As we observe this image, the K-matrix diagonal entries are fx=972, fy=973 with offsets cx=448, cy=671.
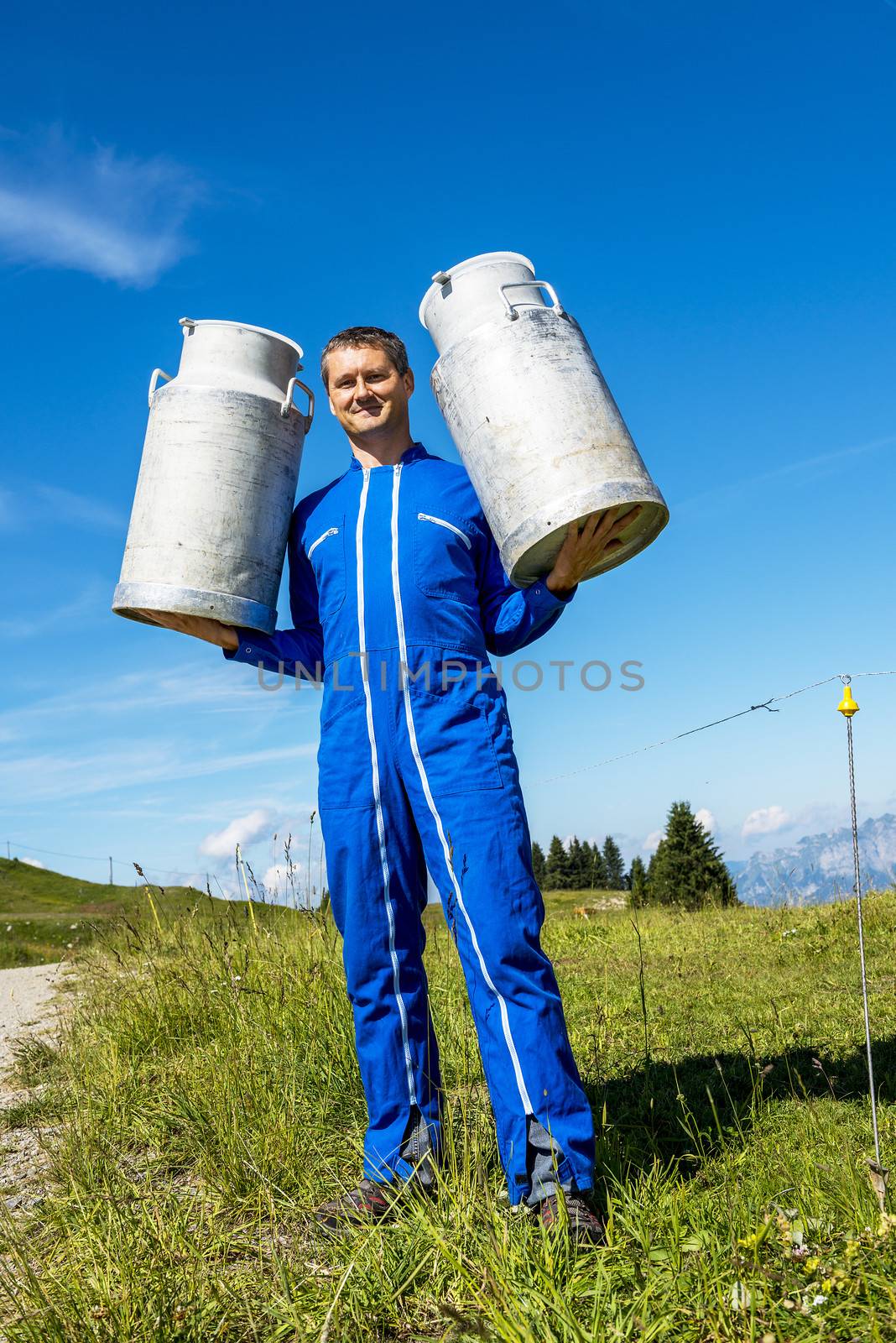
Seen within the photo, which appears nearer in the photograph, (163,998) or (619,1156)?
(619,1156)

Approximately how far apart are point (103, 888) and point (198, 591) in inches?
949

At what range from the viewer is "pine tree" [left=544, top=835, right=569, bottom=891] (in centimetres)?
5234

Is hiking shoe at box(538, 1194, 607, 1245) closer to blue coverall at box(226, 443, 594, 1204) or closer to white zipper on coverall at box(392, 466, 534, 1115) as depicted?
blue coverall at box(226, 443, 594, 1204)

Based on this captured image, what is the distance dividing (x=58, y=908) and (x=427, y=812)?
20.6 m

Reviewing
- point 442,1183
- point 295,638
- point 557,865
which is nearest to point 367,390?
point 295,638

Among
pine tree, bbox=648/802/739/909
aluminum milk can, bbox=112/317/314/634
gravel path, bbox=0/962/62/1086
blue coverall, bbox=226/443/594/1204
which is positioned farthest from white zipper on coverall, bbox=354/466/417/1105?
pine tree, bbox=648/802/739/909

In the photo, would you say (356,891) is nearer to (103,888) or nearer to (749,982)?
(749,982)

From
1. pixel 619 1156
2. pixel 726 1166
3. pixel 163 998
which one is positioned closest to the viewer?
pixel 726 1166

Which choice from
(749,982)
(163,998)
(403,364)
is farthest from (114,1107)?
(749,982)

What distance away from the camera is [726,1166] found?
254 cm

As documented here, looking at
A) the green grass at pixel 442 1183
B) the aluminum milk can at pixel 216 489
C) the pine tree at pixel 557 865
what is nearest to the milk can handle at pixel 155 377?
the aluminum milk can at pixel 216 489

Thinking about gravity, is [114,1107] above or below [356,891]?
below

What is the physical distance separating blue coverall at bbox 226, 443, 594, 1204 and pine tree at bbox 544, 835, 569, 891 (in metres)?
49.3

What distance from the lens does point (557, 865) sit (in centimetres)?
5547
